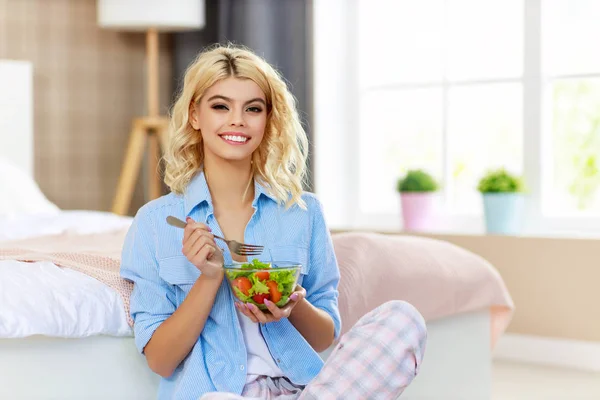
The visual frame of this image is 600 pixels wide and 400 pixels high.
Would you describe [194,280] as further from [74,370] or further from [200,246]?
[74,370]

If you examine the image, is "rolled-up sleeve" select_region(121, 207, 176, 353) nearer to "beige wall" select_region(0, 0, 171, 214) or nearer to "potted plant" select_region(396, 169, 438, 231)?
"potted plant" select_region(396, 169, 438, 231)

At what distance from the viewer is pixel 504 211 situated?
3.81 m

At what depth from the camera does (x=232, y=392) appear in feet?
5.34

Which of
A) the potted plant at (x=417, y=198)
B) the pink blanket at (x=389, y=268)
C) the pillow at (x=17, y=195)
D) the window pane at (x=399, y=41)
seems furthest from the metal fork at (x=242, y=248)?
the window pane at (x=399, y=41)

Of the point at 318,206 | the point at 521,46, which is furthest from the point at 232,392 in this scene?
the point at 521,46

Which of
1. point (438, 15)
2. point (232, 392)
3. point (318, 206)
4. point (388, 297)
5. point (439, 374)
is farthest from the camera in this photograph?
point (438, 15)

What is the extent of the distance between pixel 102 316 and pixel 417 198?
252cm

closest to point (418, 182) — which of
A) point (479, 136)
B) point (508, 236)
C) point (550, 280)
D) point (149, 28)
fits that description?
point (479, 136)

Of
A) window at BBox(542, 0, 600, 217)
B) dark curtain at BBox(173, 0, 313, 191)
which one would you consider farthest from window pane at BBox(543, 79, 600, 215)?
dark curtain at BBox(173, 0, 313, 191)

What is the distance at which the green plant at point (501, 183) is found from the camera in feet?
12.5

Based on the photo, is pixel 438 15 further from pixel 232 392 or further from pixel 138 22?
pixel 232 392

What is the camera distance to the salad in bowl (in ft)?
4.86

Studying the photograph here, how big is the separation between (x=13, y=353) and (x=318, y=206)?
0.66 metres

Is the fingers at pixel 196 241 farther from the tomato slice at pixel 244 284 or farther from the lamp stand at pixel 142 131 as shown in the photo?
the lamp stand at pixel 142 131
